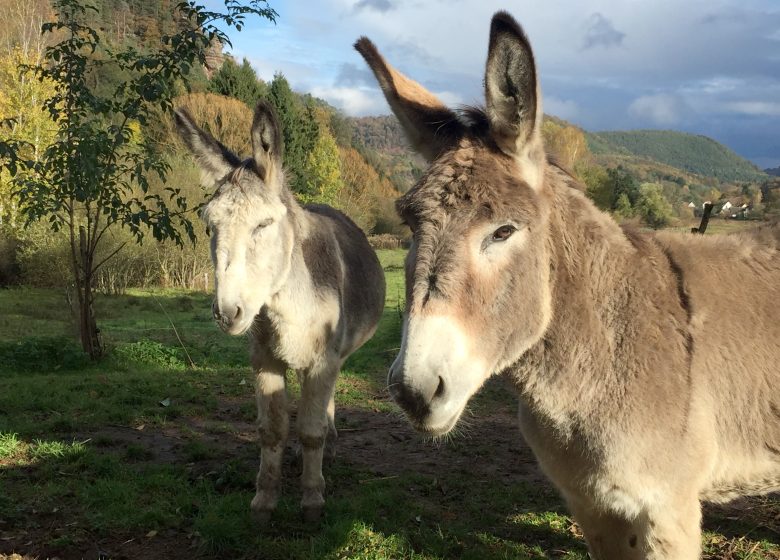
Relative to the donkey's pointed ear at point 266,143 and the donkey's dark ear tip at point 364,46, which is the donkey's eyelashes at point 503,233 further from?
the donkey's pointed ear at point 266,143

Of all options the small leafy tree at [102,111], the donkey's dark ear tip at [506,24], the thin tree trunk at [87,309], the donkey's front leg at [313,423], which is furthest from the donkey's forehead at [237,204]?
the thin tree trunk at [87,309]

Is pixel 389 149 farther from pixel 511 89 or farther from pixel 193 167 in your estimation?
pixel 511 89

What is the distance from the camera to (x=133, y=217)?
26.7 ft

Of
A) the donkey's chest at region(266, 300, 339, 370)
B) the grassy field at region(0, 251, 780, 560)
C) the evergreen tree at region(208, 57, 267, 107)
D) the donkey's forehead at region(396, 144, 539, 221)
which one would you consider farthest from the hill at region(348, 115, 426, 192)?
the evergreen tree at region(208, 57, 267, 107)

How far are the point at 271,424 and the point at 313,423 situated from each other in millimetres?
356

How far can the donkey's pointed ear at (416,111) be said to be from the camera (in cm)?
236

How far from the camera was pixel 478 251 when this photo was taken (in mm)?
2018

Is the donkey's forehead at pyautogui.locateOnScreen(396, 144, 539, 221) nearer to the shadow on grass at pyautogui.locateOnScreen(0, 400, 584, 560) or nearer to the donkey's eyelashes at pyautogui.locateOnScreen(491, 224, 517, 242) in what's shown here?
the donkey's eyelashes at pyautogui.locateOnScreen(491, 224, 517, 242)

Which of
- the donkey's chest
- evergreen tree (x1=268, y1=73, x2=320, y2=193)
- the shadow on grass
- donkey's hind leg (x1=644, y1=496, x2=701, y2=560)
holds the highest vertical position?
evergreen tree (x1=268, y1=73, x2=320, y2=193)

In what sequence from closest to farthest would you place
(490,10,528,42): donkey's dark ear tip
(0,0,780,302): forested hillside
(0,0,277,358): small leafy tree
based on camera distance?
(490,10,528,42): donkey's dark ear tip
(0,0,277,358): small leafy tree
(0,0,780,302): forested hillside

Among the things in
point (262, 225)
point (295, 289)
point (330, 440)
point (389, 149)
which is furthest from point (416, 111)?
point (389, 149)

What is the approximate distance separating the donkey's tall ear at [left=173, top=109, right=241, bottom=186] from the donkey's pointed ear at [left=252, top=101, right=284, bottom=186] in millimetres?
443

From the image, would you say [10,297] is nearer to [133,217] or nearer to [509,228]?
[133,217]

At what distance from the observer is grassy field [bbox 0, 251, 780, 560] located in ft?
13.9
